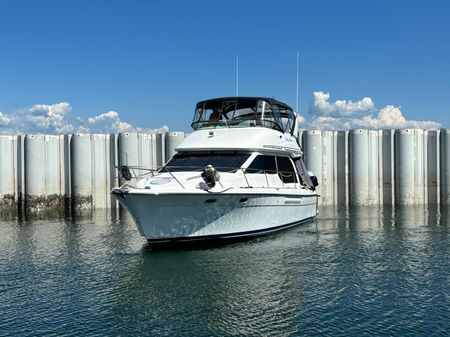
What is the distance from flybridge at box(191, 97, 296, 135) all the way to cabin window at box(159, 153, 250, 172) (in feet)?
5.90

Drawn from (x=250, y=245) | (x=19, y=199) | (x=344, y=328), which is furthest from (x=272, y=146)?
(x=19, y=199)

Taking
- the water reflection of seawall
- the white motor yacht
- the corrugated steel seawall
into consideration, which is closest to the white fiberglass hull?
the white motor yacht

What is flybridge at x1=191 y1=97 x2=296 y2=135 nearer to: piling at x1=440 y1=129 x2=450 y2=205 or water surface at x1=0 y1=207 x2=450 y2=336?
water surface at x1=0 y1=207 x2=450 y2=336

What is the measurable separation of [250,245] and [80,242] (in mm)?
5551

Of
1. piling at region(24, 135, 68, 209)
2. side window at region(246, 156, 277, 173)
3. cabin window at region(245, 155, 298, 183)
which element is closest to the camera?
side window at region(246, 156, 277, 173)

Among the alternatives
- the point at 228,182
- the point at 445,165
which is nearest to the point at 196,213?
the point at 228,182

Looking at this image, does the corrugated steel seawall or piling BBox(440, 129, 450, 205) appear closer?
the corrugated steel seawall

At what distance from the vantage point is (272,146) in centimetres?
1658

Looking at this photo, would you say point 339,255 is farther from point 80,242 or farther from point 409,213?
point 409,213

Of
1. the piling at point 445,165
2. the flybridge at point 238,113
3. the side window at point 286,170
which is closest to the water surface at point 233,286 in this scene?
the side window at point 286,170

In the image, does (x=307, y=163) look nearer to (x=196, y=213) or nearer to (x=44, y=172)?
(x=44, y=172)

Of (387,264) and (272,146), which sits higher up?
(272,146)

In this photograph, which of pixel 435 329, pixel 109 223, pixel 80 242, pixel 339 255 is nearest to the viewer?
pixel 435 329

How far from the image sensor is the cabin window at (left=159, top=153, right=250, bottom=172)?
15.4 meters
